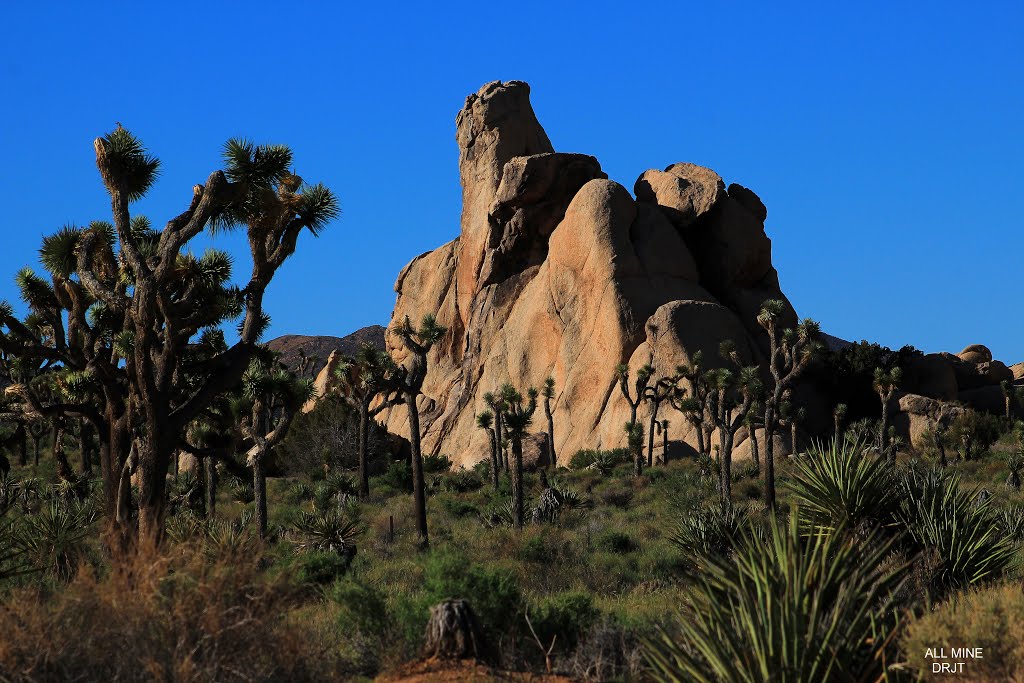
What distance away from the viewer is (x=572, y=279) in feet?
193

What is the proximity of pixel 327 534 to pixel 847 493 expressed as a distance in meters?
10.6

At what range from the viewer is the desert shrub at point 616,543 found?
19.4m

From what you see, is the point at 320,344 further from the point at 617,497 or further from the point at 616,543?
the point at 616,543

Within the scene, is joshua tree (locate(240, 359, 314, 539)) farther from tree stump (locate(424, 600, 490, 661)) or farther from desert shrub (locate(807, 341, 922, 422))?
desert shrub (locate(807, 341, 922, 422))

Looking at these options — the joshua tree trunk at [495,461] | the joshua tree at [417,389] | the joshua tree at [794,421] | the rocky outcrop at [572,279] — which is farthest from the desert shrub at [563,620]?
the rocky outcrop at [572,279]

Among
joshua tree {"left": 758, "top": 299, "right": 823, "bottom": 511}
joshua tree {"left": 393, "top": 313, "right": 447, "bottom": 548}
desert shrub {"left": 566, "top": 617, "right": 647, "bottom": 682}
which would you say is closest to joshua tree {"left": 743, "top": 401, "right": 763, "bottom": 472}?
joshua tree {"left": 758, "top": 299, "right": 823, "bottom": 511}

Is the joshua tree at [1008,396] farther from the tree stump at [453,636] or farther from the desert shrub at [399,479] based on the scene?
the tree stump at [453,636]

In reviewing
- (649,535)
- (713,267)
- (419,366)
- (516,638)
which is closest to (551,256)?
(713,267)

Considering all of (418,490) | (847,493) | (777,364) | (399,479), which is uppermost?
(777,364)

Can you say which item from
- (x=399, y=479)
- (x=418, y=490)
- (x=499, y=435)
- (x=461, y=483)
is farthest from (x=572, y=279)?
(x=418, y=490)

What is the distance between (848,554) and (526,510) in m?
20.4

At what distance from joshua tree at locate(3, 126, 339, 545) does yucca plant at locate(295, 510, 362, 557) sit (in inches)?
116

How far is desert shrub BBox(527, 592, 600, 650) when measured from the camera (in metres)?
10.1

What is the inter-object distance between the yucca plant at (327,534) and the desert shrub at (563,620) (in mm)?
7431
